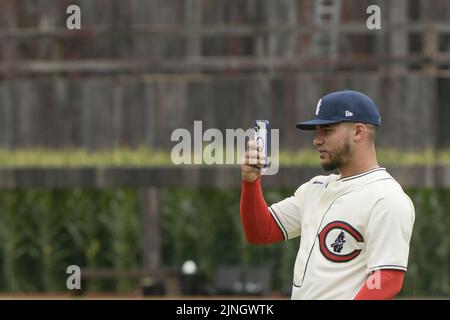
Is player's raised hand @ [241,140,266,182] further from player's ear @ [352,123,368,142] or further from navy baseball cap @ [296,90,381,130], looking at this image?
player's ear @ [352,123,368,142]

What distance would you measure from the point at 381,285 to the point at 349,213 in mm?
399

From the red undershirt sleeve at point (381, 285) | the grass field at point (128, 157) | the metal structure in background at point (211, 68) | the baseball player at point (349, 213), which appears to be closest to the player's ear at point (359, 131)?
the baseball player at point (349, 213)

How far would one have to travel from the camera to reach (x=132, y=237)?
1354 cm

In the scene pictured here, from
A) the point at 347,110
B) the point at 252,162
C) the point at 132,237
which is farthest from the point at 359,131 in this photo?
the point at 132,237

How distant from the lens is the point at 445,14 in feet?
43.7

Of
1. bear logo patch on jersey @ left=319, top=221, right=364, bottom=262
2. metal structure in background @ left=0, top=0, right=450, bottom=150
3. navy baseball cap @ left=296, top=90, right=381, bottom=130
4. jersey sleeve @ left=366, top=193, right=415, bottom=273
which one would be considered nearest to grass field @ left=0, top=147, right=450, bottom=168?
metal structure in background @ left=0, top=0, right=450, bottom=150

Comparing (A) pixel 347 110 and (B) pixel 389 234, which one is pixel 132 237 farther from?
(B) pixel 389 234

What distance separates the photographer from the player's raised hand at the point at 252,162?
17.1 feet

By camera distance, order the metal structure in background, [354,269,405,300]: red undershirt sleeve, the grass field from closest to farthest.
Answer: [354,269,405,300]: red undershirt sleeve < the grass field < the metal structure in background

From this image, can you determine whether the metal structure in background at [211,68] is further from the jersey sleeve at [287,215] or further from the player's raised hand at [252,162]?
the player's raised hand at [252,162]

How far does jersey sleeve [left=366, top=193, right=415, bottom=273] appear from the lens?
494 cm

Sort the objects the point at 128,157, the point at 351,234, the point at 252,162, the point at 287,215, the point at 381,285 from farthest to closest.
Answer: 1. the point at 128,157
2. the point at 287,215
3. the point at 252,162
4. the point at 351,234
5. the point at 381,285

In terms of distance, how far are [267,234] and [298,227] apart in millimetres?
165

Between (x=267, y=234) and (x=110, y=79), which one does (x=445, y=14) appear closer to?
(x=110, y=79)
